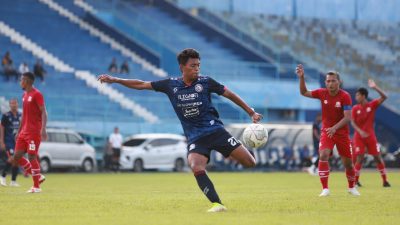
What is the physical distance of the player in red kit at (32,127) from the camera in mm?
18984

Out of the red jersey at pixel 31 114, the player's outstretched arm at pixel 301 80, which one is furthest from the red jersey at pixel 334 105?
the red jersey at pixel 31 114

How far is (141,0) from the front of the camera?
5753 cm

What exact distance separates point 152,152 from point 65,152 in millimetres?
4687

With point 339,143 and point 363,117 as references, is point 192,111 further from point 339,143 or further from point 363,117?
point 363,117

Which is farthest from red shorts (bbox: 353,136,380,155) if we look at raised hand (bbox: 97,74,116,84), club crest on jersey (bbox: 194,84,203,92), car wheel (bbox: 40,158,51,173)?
car wheel (bbox: 40,158,51,173)

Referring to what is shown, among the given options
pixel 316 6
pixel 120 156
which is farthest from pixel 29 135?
pixel 316 6

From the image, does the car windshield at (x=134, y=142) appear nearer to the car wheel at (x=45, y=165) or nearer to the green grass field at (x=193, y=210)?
the car wheel at (x=45, y=165)

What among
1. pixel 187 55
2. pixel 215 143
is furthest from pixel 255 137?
pixel 187 55

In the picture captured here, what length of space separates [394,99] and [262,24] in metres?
10.4

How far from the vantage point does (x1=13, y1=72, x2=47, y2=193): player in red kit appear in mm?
18984

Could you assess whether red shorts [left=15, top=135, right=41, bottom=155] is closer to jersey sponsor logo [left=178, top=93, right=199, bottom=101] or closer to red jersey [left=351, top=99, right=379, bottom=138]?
jersey sponsor logo [left=178, top=93, right=199, bottom=101]

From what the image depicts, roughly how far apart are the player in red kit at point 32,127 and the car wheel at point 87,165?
19887 mm

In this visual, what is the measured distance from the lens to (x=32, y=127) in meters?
19.2

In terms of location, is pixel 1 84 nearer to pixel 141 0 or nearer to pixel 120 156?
pixel 120 156
